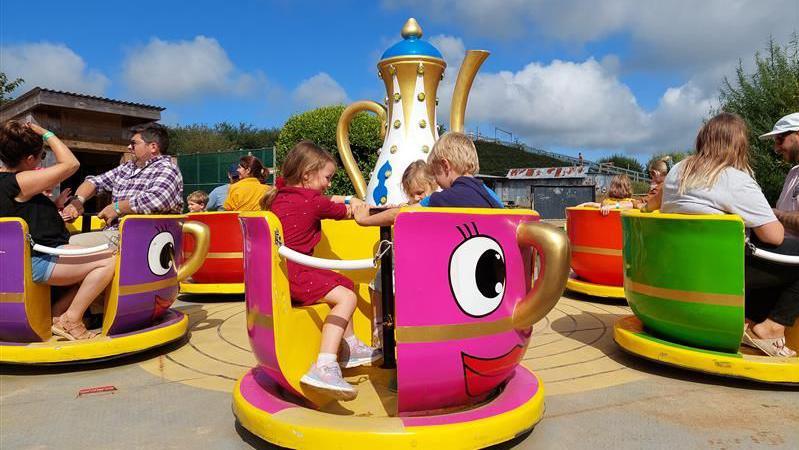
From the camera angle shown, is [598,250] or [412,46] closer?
[598,250]

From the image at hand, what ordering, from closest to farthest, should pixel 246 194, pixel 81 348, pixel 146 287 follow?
pixel 81 348
pixel 146 287
pixel 246 194

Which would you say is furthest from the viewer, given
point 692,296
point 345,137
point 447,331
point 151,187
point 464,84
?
point 345,137

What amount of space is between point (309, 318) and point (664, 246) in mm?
2016

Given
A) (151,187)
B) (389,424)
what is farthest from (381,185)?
(389,424)

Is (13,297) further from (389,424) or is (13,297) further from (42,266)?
(389,424)

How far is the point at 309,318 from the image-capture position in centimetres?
278

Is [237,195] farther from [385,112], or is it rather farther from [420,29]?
[420,29]

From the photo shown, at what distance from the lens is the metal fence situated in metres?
16.6

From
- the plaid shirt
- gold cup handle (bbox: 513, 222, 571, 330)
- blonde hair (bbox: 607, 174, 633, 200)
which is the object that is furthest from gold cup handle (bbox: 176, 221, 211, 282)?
blonde hair (bbox: 607, 174, 633, 200)

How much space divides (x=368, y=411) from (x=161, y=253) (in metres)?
2.08

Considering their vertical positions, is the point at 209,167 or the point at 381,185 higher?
the point at 209,167

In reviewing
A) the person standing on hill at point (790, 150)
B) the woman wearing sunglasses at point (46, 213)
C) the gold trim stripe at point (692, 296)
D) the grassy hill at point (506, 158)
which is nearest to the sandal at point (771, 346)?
the gold trim stripe at point (692, 296)

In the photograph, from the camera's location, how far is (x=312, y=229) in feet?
9.53

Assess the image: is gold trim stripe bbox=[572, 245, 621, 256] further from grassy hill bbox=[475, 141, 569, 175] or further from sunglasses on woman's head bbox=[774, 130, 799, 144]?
grassy hill bbox=[475, 141, 569, 175]
